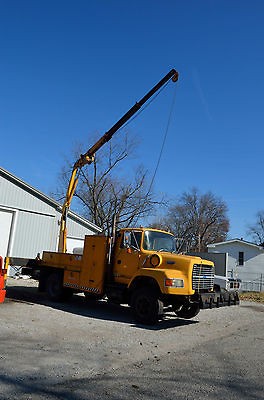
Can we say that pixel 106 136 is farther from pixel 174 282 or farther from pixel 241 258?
pixel 241 258

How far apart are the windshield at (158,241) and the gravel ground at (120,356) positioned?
82.7 inches

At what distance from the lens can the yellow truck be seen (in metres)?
9.95

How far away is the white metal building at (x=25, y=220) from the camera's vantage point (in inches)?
763

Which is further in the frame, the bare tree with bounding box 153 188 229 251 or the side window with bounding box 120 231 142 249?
the bare tree with bounding box 153 188 229 251

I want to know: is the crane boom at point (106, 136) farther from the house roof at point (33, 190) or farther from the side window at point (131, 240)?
the house roof at point (33, 190)

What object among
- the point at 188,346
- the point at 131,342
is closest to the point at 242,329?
the point at 188,346

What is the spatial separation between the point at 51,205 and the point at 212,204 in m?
53.0

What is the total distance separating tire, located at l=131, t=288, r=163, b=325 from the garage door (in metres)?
10.9

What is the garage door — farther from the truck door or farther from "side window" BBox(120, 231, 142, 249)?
"side window" BBox(120, 231, 142, 249)

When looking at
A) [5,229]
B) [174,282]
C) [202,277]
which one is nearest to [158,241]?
[202,277]

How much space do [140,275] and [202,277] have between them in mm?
1706

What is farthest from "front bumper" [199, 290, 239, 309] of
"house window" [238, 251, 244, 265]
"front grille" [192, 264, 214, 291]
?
"house window" [238, 251, 244, 265]

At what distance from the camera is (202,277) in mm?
10492

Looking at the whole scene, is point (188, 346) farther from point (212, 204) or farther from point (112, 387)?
point (212, 204)
